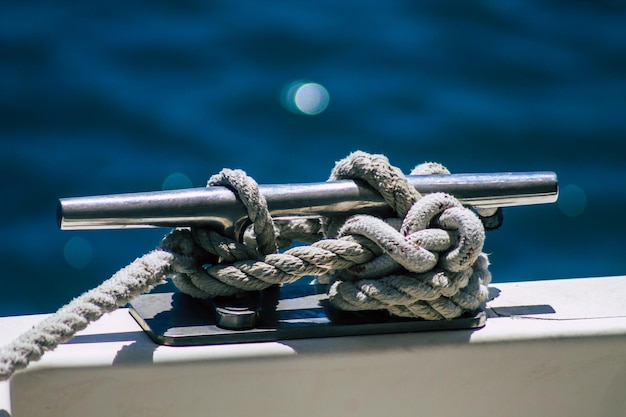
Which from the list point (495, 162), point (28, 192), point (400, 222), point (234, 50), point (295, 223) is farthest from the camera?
point (234, 50)

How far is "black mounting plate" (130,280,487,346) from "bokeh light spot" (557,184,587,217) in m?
2.16

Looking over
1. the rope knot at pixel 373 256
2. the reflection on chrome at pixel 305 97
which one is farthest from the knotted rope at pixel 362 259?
the reflection on chrome at pixel 305 97

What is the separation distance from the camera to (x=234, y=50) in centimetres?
438

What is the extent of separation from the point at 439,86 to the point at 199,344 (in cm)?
295

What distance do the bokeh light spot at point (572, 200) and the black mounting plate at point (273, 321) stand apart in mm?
2159

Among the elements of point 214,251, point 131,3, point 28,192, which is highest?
point 131,3

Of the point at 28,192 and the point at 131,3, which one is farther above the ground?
the point at 131,3

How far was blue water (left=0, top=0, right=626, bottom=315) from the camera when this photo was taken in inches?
133

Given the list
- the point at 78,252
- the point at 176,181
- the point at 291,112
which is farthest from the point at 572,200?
the point at 78,252

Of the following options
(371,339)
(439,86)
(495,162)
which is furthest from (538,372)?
(439,86)

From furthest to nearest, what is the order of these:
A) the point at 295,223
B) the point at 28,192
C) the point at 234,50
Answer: the point at 234,50, the point at 28,192, the point at 295,223

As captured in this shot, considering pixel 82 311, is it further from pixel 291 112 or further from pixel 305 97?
pixel 305 97

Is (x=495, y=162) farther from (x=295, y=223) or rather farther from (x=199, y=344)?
(x=199, y=344)

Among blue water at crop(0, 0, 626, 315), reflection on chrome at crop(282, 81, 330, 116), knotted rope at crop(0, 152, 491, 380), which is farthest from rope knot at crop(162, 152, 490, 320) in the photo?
reflection on chrome at crop(282, 81, 330, 116)
